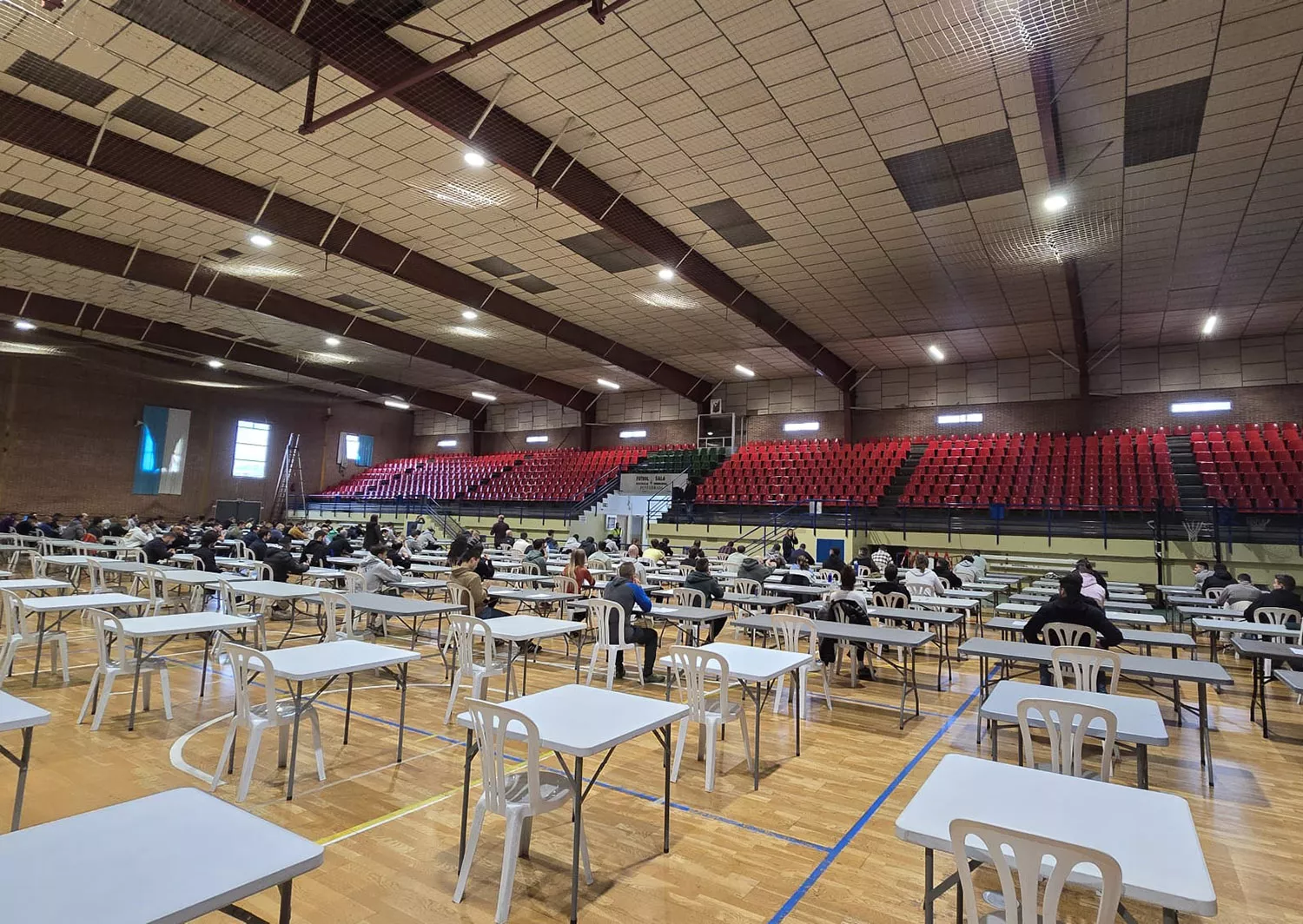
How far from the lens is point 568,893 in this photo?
2.80 m

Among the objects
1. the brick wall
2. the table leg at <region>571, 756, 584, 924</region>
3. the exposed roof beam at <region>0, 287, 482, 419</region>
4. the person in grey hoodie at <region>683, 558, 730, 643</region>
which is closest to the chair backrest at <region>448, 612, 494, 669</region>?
the table leg at <region>571, 756, 584, 924</region>

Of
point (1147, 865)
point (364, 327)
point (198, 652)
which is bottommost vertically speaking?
point (198, 652)

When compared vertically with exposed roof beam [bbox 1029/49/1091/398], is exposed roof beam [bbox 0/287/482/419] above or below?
below

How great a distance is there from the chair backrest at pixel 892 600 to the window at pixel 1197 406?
12.2m

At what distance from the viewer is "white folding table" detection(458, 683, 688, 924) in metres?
2.54

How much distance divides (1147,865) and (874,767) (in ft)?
9.23

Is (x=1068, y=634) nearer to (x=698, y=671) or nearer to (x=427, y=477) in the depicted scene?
(x=698, y=671)

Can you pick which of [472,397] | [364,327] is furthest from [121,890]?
[472,397]

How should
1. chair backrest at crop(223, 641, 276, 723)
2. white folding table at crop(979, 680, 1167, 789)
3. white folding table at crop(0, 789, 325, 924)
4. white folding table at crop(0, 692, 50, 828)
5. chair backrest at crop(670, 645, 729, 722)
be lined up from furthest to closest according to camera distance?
chair backrest at crop(670, 645, 729, 722)
chair backrest at crop(223, 641, 276, 723)
white folding table at crop(979, 680, 1167, 789)
white folding table at crop(0, 692, 50, 828)
white folding table at crop(0, 789, 325, 924)

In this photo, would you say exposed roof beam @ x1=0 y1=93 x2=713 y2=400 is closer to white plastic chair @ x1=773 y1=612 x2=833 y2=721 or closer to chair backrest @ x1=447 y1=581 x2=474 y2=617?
chair backrest @ x1=447 y1=581 x2=474 y2=617

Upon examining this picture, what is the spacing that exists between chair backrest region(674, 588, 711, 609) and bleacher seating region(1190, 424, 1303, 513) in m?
10.6

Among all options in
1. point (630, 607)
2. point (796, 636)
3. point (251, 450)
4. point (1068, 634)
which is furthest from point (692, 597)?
point (251, 450)

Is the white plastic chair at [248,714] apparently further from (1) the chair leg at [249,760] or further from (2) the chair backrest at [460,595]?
(2) the chair backrest at [460,595]

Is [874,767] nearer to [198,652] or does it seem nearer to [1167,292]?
[198,652]
